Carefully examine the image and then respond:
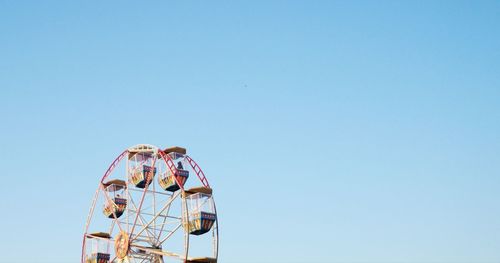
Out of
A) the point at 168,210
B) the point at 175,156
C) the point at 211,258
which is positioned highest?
the point at 175,156

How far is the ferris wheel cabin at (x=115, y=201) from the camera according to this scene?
60438 millimetres

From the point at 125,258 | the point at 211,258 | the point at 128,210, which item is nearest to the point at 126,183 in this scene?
the point at 128,210

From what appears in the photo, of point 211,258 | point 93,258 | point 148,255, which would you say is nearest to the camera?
point 211,258

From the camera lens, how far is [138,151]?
192 feet

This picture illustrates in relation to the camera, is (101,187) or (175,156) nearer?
(175,156)

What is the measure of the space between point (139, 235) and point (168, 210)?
10.2 ft

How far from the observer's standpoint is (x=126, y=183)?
60.2 meters

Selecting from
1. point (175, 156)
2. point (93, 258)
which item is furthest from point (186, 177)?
point (93, 258)

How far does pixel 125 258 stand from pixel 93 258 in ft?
12.4

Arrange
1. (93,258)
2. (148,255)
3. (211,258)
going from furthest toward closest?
(93,258)
(148,255)
(211,258)

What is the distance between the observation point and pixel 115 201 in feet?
199

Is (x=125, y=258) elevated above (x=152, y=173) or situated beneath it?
situated beneath

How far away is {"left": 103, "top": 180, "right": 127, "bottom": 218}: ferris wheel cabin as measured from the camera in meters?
60.4

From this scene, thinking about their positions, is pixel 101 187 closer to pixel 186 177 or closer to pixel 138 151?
pixel 138 151
